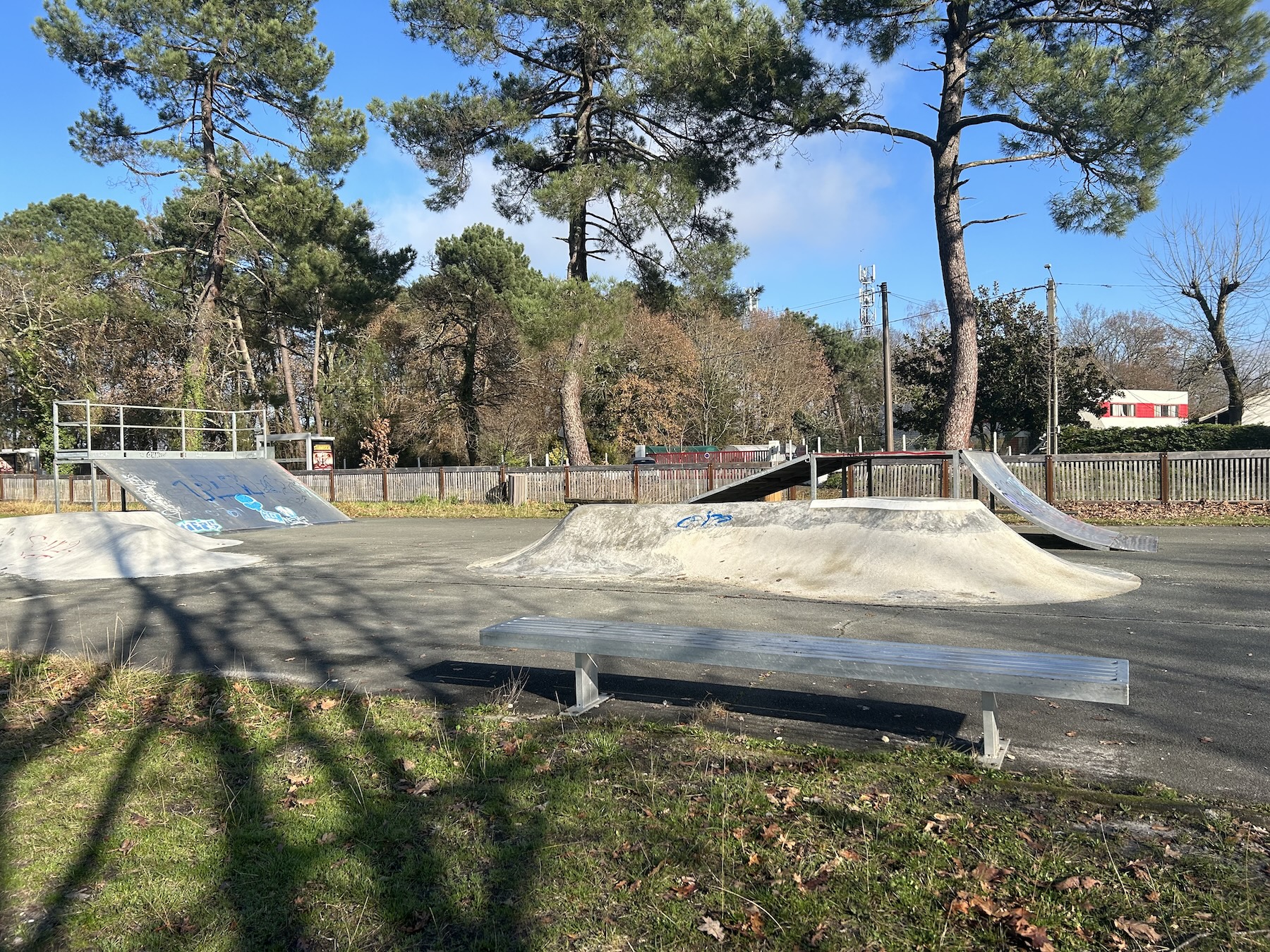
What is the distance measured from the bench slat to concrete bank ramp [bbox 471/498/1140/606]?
4.09m

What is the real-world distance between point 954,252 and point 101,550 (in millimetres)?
18857

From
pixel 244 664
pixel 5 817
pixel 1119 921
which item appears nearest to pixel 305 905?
pixel 5 817

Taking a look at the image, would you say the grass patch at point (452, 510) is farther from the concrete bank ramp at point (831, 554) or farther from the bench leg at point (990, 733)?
the bench leg at point (990, 733)

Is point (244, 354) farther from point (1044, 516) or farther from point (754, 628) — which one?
point (754, 628)

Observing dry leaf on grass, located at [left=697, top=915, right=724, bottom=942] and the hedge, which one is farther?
the hedge

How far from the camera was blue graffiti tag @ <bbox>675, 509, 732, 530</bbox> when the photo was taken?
442 inches

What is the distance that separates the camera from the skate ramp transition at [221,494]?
59.6 feet

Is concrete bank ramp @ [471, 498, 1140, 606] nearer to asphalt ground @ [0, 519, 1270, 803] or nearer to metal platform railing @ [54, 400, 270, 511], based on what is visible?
asphalt ground @ [0, 519, 1270, 803]

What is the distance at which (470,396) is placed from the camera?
37531 mm

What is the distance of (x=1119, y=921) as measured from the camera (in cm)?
263

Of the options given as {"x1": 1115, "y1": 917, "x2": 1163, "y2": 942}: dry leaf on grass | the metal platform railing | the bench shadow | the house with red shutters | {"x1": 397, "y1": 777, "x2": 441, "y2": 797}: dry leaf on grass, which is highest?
the house with red shutters

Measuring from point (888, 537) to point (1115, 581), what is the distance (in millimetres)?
2453

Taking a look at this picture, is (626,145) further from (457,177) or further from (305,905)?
(305,905)

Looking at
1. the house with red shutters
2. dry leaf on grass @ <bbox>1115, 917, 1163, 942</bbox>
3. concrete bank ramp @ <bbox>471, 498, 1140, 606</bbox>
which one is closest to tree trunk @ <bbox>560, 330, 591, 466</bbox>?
concrete bank ramp @ <bbox>471, 498, 1140, 606</bbox>
